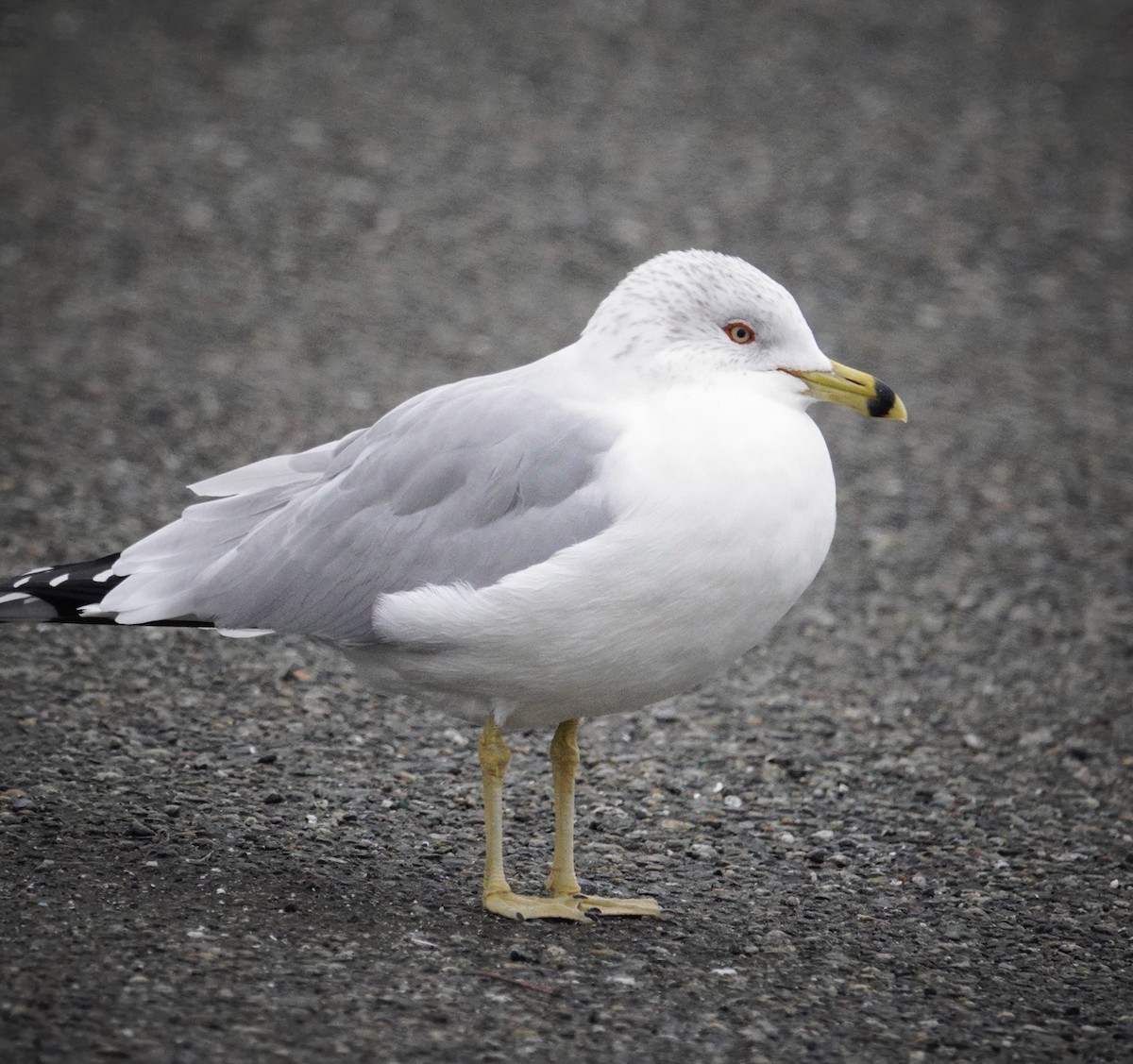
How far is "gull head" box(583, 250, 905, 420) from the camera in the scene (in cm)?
398

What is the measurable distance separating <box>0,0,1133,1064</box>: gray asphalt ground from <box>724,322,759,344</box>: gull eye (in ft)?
5.25

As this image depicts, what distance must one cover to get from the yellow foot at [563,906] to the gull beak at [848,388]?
1487mm

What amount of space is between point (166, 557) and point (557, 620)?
4.28 feet

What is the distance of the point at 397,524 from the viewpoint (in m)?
4.09

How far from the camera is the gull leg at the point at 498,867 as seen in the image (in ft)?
13.7

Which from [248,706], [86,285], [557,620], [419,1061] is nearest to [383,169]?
[86,285]

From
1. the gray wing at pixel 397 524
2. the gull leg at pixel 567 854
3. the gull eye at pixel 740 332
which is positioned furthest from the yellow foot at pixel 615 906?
the gull eye at pixel 740 332

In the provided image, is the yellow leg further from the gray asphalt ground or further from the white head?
the white head

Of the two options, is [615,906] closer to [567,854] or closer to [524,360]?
[567,854]

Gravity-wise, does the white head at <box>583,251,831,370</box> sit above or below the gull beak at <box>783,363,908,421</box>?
above

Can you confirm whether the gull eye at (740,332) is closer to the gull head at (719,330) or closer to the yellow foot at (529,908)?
the gull head at (719,330)

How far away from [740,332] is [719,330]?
57mm

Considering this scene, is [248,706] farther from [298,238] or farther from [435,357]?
[298,238]

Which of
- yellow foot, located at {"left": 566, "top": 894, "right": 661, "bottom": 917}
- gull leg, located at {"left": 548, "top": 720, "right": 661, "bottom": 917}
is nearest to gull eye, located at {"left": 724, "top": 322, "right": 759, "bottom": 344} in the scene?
gull leg, located at {"left": 548, "top": 720, "right": 661, "bottom": 917}
